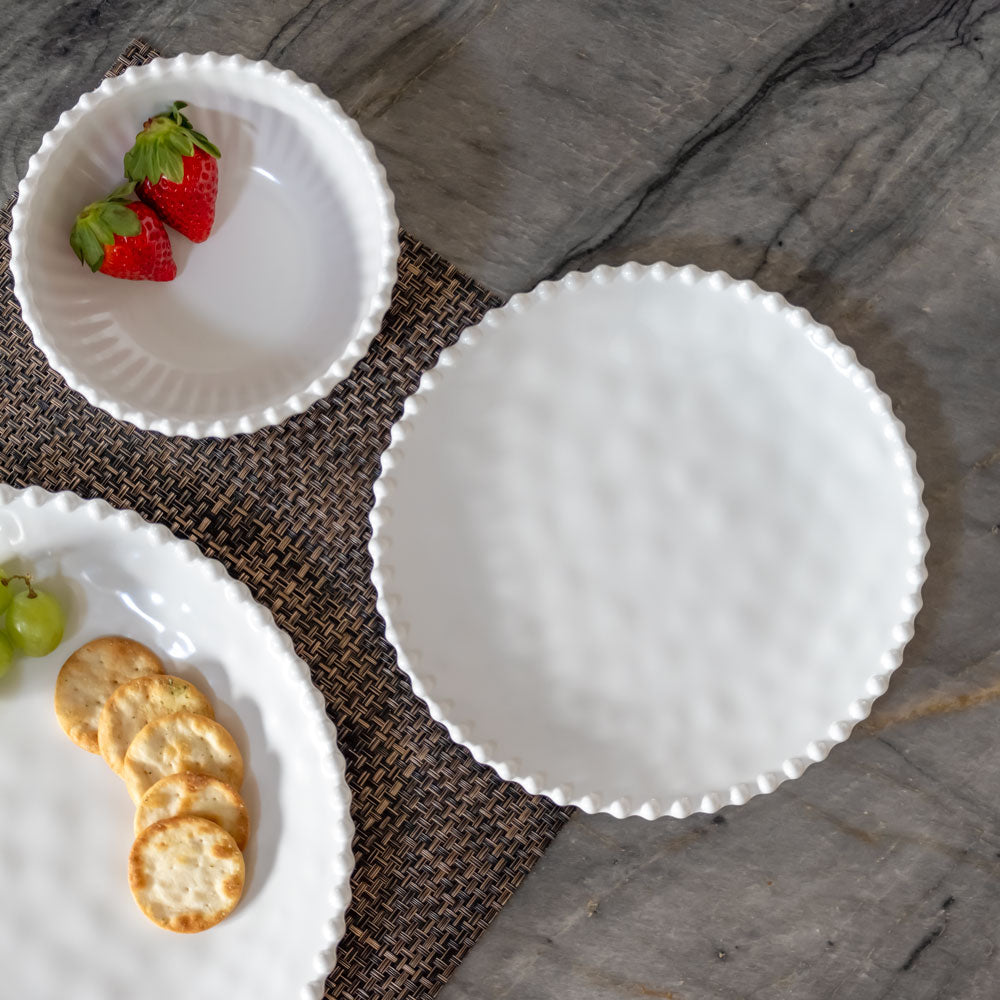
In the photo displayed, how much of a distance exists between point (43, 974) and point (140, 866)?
148 millimetres

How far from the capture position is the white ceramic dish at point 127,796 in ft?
2.66

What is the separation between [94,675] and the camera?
83 centimetres

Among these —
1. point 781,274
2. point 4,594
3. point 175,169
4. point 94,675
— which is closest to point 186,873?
point 94,675

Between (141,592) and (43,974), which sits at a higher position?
(141,592)

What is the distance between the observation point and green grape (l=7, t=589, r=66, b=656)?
31.5 inches

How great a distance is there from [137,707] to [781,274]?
2.34ft

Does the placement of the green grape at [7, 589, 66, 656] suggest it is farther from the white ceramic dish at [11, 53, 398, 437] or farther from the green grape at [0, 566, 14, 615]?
the white ceramic dish at [11, 53, 398, 437]

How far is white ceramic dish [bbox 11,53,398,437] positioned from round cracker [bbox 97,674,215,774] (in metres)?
0.23

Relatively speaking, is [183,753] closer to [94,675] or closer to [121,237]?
[94,675]

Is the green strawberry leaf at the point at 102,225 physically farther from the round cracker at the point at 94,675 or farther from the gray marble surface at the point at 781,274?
the round cracker at the point at 94,675

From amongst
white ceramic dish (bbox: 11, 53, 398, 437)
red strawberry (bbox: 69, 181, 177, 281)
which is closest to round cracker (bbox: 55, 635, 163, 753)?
white ceramic dish (bbox: 11, 53, 398, 437)

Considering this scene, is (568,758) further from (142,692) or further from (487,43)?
(487,43)

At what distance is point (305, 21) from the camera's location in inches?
34.4

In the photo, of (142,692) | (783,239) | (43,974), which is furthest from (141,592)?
(783,239)
